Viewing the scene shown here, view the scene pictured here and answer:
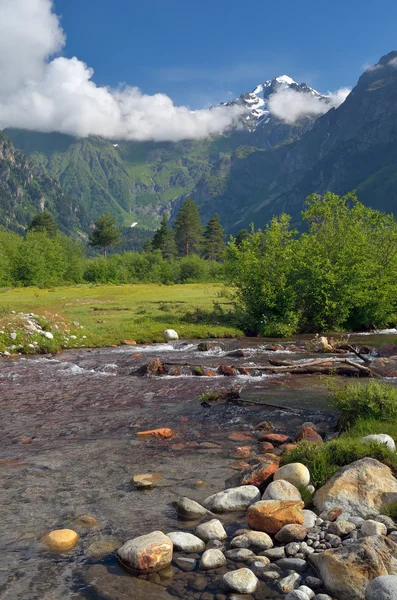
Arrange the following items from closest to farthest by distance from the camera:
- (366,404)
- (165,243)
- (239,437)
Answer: (366,404) < (239,437) < (165,243)

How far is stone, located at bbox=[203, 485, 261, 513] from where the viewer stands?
388 inches

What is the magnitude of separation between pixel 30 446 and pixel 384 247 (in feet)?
138

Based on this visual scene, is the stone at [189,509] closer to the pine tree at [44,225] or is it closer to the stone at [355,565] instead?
the stone at [355,565]

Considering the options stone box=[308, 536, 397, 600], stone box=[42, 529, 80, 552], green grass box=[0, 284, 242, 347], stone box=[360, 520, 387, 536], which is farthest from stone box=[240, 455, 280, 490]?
green grass box=[0, 284, 242, 347]

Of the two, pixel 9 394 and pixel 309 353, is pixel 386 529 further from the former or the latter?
pixel 309 353

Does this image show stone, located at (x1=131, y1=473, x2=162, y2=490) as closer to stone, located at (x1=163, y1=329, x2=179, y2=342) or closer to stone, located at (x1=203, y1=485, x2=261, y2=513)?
stone, located at (x1=203, y1=485, x2=261, y2=513)

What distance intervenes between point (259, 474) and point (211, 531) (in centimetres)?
246

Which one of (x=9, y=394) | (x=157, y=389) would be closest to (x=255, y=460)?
(x=157, y=389)

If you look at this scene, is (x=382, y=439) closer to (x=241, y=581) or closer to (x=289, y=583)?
(x=289, y=583)

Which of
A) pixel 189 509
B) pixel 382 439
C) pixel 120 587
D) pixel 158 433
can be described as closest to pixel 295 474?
pixel 189 509

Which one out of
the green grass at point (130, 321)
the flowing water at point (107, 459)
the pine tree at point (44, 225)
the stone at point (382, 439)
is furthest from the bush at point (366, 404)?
the pine tree at point (44, 225)

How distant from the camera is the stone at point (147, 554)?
784 centimetres

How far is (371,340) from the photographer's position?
37.1m

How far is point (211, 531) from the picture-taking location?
8.77 m
